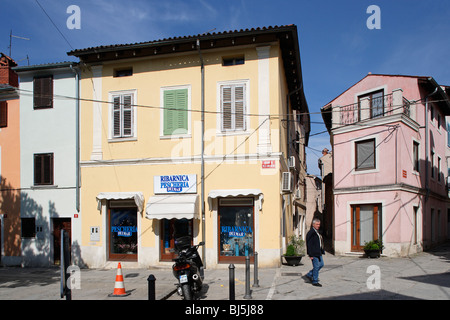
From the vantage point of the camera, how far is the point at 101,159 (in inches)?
522

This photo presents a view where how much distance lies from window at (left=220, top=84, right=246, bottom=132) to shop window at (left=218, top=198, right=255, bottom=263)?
2531mm

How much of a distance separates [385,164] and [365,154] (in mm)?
1120

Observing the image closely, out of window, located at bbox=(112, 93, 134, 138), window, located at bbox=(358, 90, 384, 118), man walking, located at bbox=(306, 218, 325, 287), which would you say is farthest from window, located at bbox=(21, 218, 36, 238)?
window, located at bbox=(358, 90, 384, 118)

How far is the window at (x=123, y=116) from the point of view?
13188mm

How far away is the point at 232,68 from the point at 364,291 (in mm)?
8001

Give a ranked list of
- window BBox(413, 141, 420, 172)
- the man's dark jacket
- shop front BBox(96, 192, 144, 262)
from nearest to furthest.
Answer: the man's dark jacket
shop front BBox(96, 192, 144, 262)
window BBox(413, 141, 420, 172)

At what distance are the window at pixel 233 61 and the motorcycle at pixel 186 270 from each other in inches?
273

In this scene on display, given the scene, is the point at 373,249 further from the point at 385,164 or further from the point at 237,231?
the point at 237,231

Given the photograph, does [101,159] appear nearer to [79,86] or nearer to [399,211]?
[79,86]

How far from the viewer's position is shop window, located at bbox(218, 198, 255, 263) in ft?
39.6

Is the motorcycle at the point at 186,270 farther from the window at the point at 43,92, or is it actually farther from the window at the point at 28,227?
the window at the point at 43,92

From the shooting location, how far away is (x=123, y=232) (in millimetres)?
13055

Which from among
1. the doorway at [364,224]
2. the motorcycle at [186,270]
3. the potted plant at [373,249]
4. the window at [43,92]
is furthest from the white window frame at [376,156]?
the window at [43,92]

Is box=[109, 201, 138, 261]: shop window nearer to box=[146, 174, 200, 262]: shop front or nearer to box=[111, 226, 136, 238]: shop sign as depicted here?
box=[111, 226, 136, 238]: shop sign
